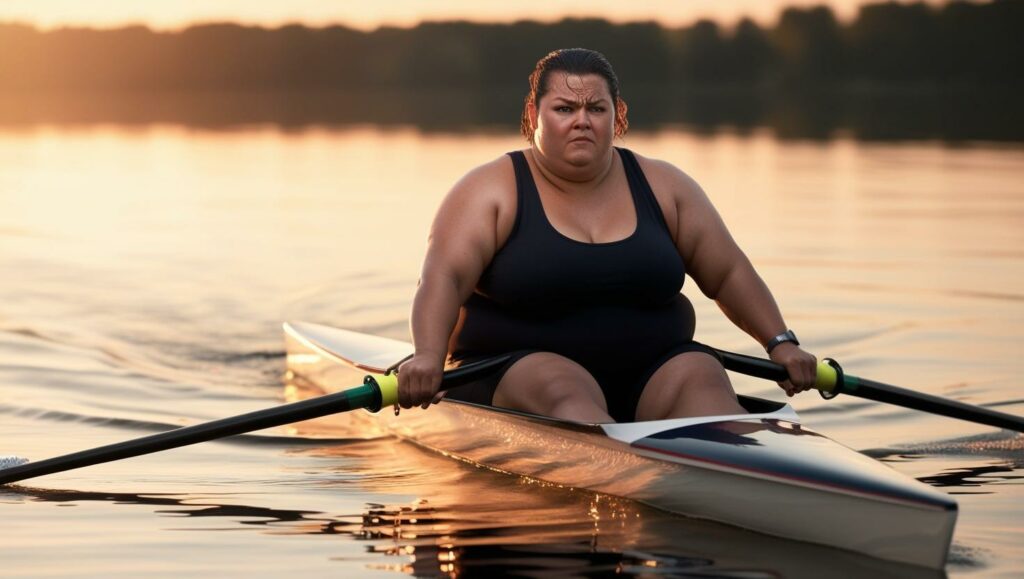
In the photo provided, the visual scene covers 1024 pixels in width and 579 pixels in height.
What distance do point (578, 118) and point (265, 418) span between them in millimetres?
1612

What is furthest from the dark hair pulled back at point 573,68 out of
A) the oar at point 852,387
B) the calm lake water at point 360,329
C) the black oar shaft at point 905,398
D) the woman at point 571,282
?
the calm lake water at point 360,329

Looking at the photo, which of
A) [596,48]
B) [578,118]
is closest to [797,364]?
[578,118]

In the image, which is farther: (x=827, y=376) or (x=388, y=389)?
(x=827, y=376)

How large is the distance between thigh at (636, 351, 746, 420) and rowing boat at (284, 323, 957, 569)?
0.43 feet

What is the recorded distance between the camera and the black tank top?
19.6 feet

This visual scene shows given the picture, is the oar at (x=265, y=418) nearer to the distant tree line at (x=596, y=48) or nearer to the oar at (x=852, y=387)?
the oar at (x=852, y=387)

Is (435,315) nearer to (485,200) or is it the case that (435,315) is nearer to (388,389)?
(388,389)

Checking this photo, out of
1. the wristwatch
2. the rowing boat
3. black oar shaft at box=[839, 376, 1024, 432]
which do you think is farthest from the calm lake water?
the wristwatch

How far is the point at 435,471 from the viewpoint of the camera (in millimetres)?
6797

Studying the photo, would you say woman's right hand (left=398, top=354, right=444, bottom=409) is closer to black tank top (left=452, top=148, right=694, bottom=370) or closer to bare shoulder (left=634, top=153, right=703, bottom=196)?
black tank top (left=452, top=148, right=694, bottom=370)

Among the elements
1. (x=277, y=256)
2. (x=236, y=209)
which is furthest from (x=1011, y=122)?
(x=277, y=256)

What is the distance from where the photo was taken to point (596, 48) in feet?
312

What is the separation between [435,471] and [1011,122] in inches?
1556


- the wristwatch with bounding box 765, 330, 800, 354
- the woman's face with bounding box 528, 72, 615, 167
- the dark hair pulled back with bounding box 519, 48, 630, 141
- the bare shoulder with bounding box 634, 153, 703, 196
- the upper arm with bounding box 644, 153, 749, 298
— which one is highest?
the dark hair pulled back with bounding box 519, 48, 630, 141
